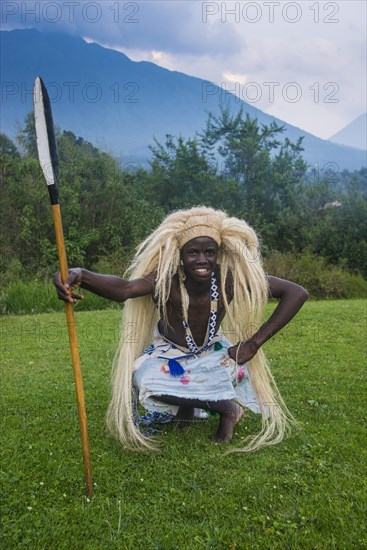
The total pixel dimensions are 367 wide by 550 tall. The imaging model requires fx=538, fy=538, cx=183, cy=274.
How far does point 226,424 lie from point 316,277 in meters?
10.4

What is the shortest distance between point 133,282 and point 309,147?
177 m

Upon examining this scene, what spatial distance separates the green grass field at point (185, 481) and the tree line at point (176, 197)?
6.44 metres

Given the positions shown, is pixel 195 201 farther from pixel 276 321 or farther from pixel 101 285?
pixel 101 285

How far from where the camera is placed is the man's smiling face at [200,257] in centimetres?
341

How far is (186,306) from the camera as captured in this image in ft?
11.8

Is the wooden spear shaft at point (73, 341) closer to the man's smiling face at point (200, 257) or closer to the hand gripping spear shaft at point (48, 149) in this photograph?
the hand gripping spear shaft at point (48, 149)

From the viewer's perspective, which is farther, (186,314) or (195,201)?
(195,201)

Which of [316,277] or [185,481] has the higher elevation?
[185,481]

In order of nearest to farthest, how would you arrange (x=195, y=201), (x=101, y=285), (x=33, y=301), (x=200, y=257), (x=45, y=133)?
(x=45, y=133) < (x=101, y=285) < (x=200, y=257) < (x=33, y=301) < (x=195, y=201)

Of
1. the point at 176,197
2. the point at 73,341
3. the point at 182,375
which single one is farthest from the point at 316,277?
the point at 73,341

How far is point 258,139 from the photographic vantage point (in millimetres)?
22750

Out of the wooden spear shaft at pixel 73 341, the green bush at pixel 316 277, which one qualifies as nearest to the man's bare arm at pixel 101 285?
the wooden spear shaft at pixel 73 341

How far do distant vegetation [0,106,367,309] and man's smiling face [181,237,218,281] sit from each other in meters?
7.34

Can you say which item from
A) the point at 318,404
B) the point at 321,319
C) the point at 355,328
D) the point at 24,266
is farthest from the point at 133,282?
the point at 24,266
